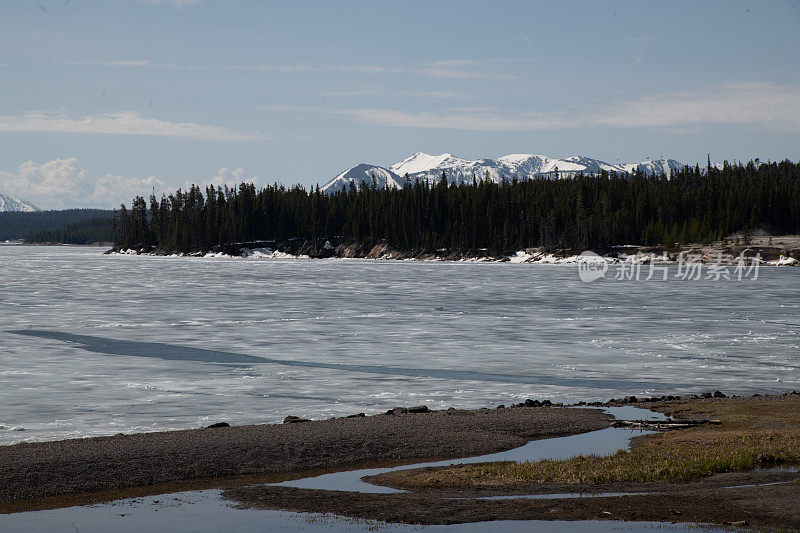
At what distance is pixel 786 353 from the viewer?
1061 inches

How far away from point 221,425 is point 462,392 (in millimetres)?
6839

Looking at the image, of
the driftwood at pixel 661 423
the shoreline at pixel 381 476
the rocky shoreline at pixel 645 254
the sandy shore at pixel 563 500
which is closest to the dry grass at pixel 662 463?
the sandy shore at pixel 563 500

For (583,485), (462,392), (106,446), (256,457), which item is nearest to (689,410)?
(462,392)

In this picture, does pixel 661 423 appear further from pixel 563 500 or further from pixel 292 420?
pixel 292 420

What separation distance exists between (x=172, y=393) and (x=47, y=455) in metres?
7.22

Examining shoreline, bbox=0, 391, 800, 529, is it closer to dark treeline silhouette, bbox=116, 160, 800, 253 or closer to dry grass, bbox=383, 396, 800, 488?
dry grass, bbox=383, 396, 800, 488

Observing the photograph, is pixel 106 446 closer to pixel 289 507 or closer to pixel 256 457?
pixel 256 457

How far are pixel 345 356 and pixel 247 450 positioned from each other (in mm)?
13446

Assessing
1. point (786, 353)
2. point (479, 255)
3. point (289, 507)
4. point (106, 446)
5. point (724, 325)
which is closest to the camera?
point (289, 507)

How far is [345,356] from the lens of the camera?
26203 mm

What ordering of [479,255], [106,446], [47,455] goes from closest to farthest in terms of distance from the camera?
[47,455]
[106,446]
[479,255]

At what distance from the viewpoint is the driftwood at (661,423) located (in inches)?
589

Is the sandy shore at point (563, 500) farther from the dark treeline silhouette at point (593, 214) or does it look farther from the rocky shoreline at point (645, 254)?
the dark treeline silhouette at point (593, 214)

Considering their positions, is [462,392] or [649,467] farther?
[462,392]
